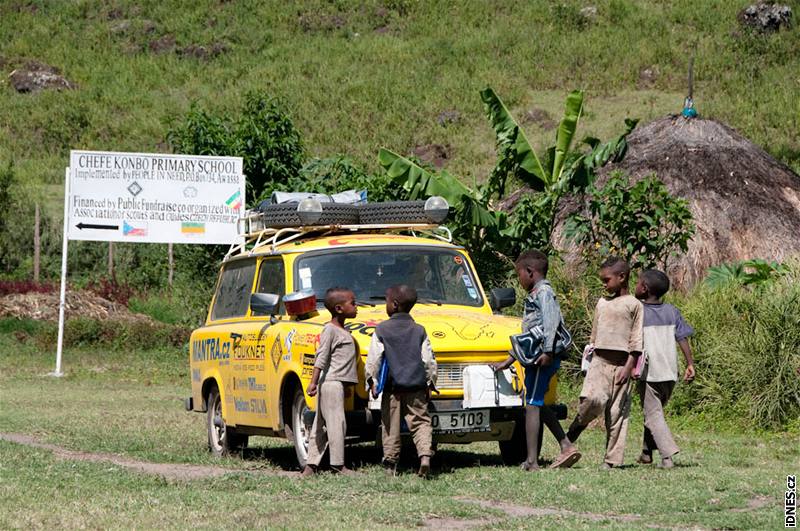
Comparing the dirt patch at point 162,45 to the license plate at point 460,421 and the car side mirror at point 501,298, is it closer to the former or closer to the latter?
the car side mirror at point 501,298

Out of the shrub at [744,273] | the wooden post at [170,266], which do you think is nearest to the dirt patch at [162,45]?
the wooden post at [170,266]

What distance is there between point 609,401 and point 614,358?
352mm

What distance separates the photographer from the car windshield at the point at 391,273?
1159 centimetres

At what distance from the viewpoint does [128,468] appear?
11.3 m

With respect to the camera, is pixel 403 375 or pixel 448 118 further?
pixel 448 118

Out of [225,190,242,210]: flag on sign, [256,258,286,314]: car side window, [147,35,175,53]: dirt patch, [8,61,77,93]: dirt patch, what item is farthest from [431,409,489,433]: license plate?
[147,35,175,53]: dirt patch

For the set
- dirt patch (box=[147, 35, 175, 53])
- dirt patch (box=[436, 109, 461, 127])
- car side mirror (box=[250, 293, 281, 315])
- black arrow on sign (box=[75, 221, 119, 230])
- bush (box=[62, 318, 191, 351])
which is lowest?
bush (box=[62, 318, 191, 351])

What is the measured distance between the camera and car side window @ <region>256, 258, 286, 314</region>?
11.8 metres

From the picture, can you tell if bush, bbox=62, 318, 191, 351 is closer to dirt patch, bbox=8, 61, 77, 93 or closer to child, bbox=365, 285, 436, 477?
child, bbox=365, 285, 436, 477

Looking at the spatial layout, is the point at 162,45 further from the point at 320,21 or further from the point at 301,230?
the point at 301,230

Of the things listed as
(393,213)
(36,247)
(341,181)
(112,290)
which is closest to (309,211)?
(393,213)

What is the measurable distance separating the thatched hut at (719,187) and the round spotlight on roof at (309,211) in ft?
32.6

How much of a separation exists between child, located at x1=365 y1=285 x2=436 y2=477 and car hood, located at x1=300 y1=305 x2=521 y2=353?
371mm

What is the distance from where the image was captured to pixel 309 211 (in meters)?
12.1
